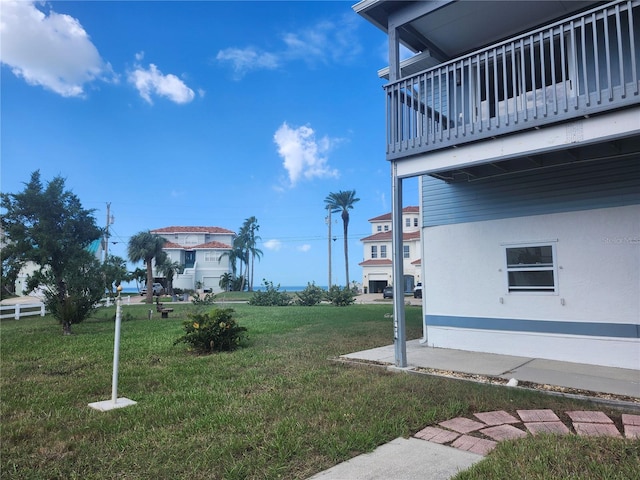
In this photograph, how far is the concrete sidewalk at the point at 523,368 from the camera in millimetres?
5246

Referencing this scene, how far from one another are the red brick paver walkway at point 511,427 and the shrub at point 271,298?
21141mm

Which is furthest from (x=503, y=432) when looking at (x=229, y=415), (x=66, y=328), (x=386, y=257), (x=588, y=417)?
(x=386, y=257)

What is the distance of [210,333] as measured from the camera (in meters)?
7.62

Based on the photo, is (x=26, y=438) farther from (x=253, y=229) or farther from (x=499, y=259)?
(x=253, y=229)

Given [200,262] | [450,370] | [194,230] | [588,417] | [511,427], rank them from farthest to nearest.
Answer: [194,230], [200,262], [450,370], [588,417], [511,427]

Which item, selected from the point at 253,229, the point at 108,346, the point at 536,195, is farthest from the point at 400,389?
the point at 253,229

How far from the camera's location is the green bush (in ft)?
25.0

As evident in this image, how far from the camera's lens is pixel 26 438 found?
11.8 ft

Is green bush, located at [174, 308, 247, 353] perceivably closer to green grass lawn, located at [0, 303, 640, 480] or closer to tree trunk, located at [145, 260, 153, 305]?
green grass lawn, located at [0, 303, 640, 480]

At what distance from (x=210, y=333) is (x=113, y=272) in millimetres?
7835

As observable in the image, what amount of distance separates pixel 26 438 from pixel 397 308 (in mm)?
4756

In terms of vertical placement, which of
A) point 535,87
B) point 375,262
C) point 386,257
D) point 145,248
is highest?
point 535,87

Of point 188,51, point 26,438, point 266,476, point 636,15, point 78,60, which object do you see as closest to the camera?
point 266,476

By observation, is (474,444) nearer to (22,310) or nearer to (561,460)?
(561,460)
